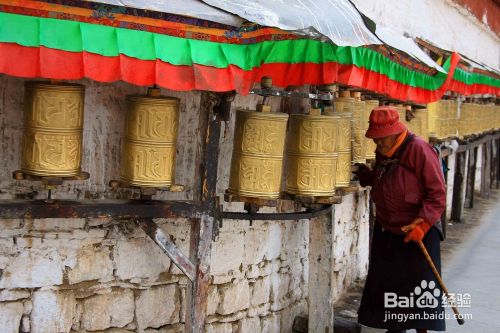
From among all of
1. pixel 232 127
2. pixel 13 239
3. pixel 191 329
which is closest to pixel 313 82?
pixel 232 127

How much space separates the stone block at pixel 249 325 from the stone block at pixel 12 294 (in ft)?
5.50

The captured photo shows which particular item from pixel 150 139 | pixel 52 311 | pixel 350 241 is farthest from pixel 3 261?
pixel 350 241

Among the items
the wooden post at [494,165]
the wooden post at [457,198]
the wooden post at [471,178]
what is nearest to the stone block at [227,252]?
the wooden post at [457,198]

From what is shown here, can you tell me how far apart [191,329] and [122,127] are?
1.18m

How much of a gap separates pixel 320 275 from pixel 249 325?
2.17 ft

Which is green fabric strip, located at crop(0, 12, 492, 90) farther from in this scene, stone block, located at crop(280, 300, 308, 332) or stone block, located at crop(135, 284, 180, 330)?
stone block, located at crop(280, 300, 308, 332)

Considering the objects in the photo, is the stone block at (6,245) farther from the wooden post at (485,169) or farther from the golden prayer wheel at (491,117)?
the wooden post at (485,169)

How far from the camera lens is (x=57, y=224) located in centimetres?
420

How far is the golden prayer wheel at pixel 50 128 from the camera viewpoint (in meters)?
3.67

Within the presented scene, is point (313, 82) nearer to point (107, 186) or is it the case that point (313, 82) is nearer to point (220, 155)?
point (220, 155)

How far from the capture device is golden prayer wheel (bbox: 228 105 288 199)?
4.35m

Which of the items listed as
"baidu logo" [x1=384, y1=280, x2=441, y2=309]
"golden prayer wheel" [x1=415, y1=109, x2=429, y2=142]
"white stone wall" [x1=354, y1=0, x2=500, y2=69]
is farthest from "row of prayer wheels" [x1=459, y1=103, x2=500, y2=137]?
"baidu logo" [x1=384, y1=280, x2=441, y2=309]

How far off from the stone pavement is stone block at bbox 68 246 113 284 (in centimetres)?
264

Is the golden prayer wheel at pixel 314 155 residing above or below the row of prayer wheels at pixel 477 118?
below
